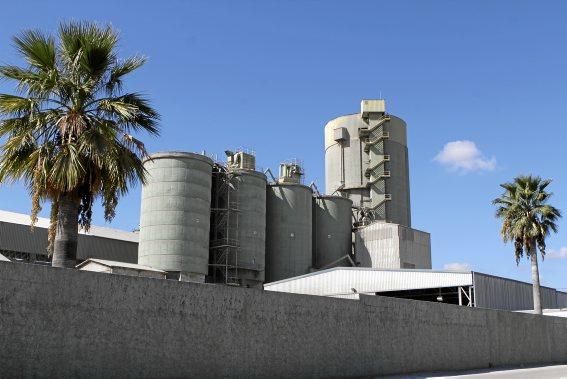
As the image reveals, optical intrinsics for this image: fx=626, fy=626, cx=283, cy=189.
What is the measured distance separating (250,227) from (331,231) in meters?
12.7

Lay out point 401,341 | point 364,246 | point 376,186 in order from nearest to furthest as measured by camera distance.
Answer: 1. point 401,341
2. point 364,246
3. point 376,186

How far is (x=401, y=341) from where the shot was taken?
2361 cm

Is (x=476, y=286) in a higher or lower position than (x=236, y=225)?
lower

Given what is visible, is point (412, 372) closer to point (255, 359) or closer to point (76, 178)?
point (255, 359)

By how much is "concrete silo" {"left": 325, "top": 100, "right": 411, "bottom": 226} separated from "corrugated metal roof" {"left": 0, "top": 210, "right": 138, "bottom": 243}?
24.9m

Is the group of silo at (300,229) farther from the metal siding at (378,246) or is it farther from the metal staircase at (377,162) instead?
the metal staircase at (377,162)

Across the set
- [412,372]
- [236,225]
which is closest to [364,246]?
[236,225]

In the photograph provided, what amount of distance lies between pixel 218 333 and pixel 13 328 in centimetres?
566

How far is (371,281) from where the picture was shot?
4188 cm

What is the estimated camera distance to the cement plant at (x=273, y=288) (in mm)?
14023

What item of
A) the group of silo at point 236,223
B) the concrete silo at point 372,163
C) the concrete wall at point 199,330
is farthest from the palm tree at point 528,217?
the concrete silo at point 372,163

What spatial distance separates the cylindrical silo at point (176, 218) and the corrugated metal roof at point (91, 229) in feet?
16.8

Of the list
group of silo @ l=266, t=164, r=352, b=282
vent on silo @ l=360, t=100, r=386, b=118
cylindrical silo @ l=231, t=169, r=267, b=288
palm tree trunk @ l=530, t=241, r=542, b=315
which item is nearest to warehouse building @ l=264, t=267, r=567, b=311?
palm tree trunk @ l=530, t=241, r=542, b=315

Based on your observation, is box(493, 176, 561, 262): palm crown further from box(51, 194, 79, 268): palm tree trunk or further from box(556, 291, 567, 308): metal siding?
box(51, 194, 79, 268): palm tree trunk
